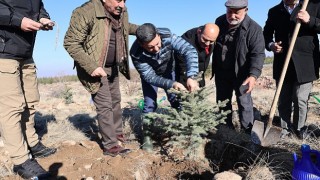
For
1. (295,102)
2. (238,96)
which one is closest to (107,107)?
(238,96)

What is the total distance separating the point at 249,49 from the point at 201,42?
64 centimetres

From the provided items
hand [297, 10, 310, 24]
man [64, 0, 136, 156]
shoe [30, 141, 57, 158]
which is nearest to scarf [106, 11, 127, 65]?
man [64, 0, 136, 156]

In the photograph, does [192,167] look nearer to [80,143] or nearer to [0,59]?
[80,143]

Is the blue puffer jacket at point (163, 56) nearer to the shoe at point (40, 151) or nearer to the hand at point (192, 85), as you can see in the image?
the hand at point (192, 85)

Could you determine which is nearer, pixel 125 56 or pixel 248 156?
pixel 248 156

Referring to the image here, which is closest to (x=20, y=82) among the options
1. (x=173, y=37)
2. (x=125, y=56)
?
(x=125, y=56)

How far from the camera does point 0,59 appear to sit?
3.58 m

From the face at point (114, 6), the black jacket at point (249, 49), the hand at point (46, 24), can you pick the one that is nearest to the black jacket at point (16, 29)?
the hand at point (46, 24)

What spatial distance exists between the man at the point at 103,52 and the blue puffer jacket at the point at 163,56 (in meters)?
0.23

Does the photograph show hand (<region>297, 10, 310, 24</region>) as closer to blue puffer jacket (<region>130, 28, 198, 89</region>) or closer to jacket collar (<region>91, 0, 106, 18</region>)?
blue puffer jacket (<region>130, 28, 198, 89</region>)

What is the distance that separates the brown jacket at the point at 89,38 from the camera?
3.84 metres

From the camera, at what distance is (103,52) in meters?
4.05

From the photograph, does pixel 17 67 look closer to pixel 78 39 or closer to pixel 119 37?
pixel 78 39

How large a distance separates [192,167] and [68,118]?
329 centimetres
